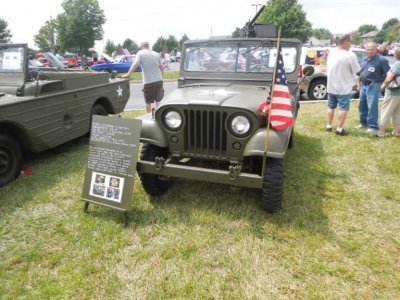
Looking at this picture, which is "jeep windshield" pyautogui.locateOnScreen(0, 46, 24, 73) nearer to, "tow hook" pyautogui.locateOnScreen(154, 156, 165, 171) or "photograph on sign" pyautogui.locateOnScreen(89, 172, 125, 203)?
"photograph on sign" pyautogui.locateOnScreen(89, 172, 125, 203)

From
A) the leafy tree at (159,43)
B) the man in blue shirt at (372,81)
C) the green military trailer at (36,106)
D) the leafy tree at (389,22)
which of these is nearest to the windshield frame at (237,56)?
the green military trailer at (36,106)

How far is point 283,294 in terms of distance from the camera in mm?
2355

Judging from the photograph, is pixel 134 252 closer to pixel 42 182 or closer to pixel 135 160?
pixel 135 160

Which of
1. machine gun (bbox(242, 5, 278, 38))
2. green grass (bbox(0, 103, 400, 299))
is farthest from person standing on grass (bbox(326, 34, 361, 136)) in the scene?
green grass (bbox(0, 103, 400, 299))

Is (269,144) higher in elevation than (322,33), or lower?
lower

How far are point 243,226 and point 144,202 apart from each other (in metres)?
1.14

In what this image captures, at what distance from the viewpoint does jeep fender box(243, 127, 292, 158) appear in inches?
116

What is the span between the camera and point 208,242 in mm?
2947

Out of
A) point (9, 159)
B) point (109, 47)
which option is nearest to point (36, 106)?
point (9, 159)

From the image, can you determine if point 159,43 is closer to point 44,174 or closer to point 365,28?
point 44,174

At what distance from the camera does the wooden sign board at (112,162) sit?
3.17 m

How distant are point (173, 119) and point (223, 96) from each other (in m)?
0.55

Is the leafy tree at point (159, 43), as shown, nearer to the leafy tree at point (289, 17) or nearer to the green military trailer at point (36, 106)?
the leafy tree at point (289, 17)

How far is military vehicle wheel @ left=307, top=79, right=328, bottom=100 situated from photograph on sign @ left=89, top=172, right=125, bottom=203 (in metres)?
7.86
